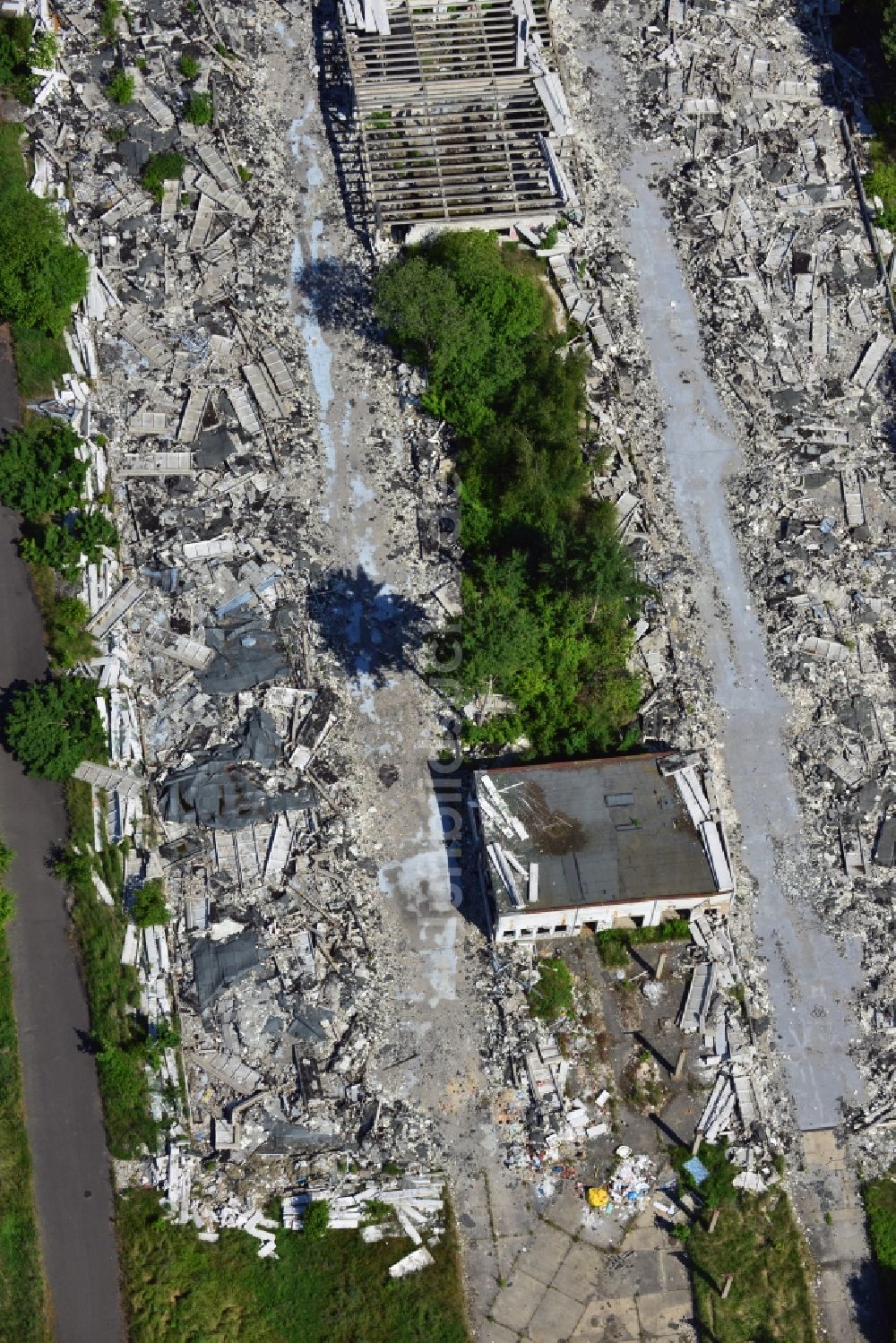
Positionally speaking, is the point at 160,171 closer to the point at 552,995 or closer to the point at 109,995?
the point at 109,995

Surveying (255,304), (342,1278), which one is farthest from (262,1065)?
(255,304)

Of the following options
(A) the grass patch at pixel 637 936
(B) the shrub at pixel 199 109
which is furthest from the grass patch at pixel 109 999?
(B) the shrub at pixel 199 109

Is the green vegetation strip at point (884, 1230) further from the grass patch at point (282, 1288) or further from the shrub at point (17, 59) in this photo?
the shrub at point (17, 59)

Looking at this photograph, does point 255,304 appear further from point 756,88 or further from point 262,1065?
point 262,1065

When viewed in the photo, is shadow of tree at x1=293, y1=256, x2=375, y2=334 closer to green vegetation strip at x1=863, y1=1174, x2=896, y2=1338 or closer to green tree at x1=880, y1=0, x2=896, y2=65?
green tree at x1=880, y1=0, x2=896, y2=65

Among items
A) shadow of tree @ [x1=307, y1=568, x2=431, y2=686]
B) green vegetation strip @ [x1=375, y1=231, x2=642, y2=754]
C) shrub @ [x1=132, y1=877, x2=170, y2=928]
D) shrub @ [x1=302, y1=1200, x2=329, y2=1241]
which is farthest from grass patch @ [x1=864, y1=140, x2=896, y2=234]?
shrub @ [x1=302, y1=1200, x2=329, y2=1241]

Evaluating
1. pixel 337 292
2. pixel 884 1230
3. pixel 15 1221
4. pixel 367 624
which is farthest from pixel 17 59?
pixel 884 1230

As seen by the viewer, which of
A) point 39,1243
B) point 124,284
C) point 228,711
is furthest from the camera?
point 124,284
